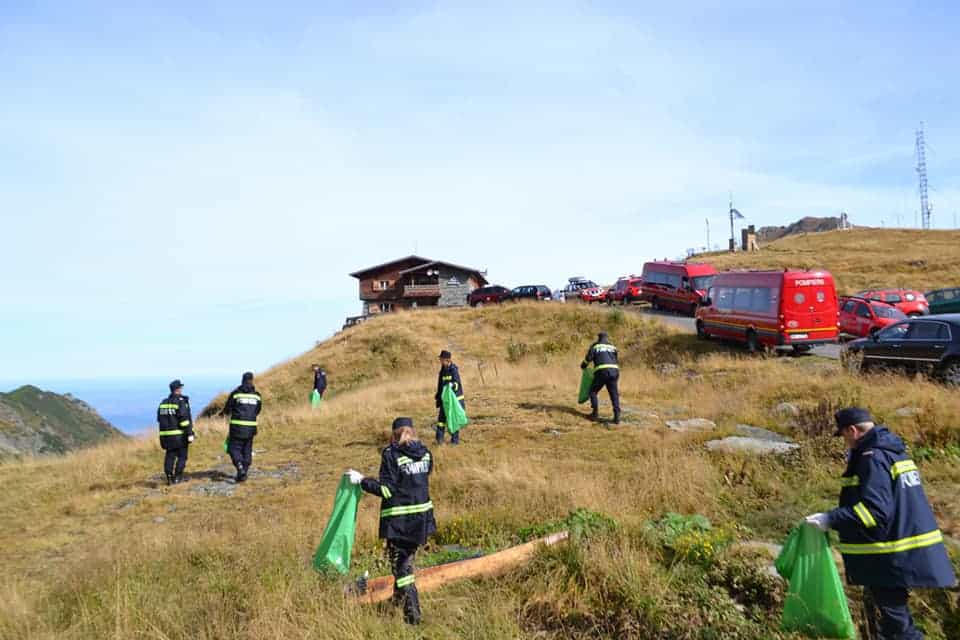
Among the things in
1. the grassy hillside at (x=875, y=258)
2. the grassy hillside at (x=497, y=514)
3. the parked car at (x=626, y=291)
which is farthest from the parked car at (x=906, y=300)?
the parked car at (x=626, y=291)

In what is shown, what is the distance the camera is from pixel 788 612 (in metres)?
4.54

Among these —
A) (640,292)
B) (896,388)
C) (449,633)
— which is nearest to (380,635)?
(449,633)

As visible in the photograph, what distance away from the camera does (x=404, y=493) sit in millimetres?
5234

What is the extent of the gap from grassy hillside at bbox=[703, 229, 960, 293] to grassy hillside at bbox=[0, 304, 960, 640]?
25983 mm

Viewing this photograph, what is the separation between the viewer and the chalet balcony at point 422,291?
57.4m

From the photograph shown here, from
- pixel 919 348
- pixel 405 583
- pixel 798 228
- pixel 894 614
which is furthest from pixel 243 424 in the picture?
pixel 798 228

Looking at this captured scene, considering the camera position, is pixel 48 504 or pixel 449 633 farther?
pixel 48 504

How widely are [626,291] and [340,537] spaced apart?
111ft

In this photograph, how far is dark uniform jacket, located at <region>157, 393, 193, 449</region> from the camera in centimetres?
1195

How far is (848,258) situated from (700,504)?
47842 millimetres

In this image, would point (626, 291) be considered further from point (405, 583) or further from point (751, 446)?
point (405, 583)

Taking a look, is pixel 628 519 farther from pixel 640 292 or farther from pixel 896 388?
pixel 640 292

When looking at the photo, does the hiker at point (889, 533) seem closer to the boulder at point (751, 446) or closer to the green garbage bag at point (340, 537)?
the green garbage bag at point (340, 537)

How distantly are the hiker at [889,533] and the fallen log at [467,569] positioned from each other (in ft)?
8.37
